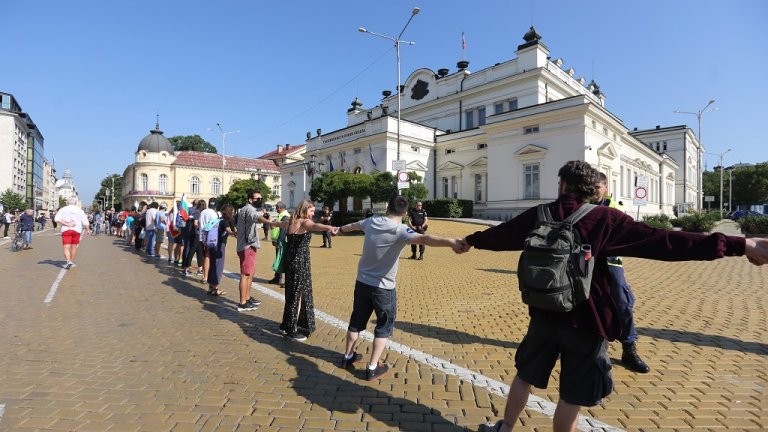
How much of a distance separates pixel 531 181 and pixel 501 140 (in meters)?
4.09

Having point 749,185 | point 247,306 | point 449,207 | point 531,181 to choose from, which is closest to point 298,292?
point 247,306

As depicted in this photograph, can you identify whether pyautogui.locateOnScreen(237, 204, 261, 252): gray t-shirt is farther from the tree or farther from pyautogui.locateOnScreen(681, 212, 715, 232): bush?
the tree

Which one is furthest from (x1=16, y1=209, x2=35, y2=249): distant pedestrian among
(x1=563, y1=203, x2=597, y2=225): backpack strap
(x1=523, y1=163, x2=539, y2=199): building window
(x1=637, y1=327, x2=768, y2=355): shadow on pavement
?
(x1=523, y1=163, x2=539, y2=199): building window

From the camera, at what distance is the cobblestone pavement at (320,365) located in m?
3.15

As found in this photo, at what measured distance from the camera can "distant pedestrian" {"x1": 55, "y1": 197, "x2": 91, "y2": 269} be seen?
34.0 feet

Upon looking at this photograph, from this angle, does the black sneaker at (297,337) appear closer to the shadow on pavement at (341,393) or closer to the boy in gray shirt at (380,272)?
the shadow on pavement at (341,393)

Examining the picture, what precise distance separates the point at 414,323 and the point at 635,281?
6.63 meters

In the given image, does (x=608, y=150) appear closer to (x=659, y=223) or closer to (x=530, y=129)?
(x=530, y=129)

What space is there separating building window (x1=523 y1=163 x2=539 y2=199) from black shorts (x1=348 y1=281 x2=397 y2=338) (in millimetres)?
27052

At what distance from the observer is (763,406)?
3.37 metres

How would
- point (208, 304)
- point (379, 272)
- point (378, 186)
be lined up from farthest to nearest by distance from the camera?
point (378, 186), point (208, 304), point (379, 272)

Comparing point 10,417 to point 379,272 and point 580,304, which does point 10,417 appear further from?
point 580,304

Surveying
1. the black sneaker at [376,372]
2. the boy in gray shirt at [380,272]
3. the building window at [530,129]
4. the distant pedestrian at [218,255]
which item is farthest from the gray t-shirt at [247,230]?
the building window at [530,129]

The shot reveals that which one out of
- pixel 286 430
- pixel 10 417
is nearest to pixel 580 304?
pixel 286 430
